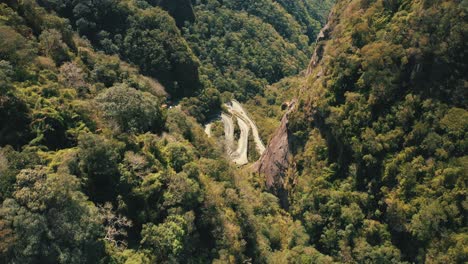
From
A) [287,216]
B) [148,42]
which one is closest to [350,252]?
[287,216]

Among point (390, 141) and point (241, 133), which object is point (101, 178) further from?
point (241, 133)

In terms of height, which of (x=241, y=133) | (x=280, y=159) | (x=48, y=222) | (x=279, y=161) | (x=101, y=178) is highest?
(x=48, y=222)

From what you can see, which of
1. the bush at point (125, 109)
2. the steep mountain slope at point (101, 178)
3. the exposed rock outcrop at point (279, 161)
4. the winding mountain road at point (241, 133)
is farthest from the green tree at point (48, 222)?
the winding mountain road at point (241, 133)

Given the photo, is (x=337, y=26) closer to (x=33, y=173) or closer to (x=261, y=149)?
(x=261, y=149)

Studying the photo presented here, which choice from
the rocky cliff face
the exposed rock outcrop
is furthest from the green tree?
the exposed rock outcrop

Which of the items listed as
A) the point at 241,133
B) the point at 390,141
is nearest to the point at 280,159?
the point at 390,141

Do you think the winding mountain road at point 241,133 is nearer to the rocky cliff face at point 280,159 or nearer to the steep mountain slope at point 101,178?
the rocky cliff face at point 280,159
